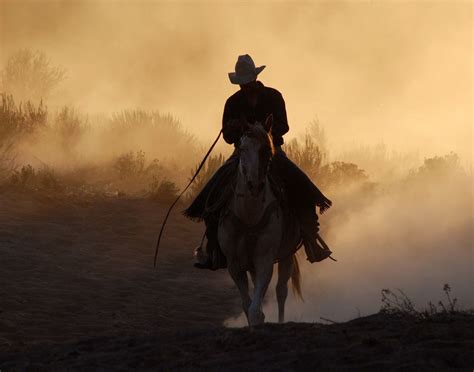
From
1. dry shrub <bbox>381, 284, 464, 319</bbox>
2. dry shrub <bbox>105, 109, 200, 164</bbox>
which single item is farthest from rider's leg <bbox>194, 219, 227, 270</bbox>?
dry shrub <bbox>105, 109, 200, 164</bbox>

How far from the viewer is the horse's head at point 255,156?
10562mm

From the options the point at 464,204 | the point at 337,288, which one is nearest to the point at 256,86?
the point at 337,288

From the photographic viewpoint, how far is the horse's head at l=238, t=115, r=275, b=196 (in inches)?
416

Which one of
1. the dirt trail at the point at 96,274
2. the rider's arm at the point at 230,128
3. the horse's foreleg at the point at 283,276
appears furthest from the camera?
the dirt trail at the point at 96,274

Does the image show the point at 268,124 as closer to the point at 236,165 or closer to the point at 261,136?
the point at 261,136

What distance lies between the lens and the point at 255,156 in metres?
10.5

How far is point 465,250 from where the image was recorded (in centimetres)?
1891

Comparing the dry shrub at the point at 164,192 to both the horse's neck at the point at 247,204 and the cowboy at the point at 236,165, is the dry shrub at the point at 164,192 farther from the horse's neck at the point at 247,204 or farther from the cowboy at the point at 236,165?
the horse's neck at the point at 247,204

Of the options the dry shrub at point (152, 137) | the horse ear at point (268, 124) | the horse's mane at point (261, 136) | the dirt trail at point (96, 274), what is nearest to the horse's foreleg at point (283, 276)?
the horse ear at point (268, 124)

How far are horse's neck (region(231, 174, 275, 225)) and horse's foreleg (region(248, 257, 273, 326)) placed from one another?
38 centimetres

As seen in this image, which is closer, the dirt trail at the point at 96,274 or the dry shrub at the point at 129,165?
the dirt trail at the point at 96,274

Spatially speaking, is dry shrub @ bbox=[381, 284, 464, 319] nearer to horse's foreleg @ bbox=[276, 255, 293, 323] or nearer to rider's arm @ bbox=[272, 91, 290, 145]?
horse's foreleg @ bbox=[276, 255, 293, 323]

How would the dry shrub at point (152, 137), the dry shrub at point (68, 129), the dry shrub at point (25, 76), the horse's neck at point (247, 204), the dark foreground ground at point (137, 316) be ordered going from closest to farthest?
the dark foreground ground at point (137, 316) → the horse's neck at point (247, 204) → the dry shrub at point (68, 129) → the dry shrub at point (152, 137) → the dry shrub at point (25, 76)

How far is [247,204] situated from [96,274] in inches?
302
